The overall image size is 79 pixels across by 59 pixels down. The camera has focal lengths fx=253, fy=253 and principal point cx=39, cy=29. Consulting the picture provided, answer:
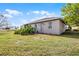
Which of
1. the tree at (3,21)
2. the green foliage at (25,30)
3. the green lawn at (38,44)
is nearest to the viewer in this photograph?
the green lawn at (38,44)

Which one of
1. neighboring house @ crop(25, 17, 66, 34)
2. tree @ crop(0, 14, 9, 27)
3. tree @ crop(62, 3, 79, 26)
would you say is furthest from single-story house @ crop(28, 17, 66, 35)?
tree @ crop(0, 14, 9, 27)

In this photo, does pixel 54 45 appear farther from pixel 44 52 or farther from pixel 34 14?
pixel 34 14

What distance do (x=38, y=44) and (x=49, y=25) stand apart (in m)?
0.46

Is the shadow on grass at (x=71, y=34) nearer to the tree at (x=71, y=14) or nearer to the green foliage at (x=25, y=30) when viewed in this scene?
the tree at (x=71, y=14)

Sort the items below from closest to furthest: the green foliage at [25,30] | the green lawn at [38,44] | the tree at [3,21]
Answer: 1. the green lawn at [38,44]
2. the tree at [3,21]
3. the green foliage at [25,30]

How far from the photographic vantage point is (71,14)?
14.6 ft

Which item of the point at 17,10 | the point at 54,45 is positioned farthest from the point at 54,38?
the point at 17,10

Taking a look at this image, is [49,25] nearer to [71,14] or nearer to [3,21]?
[71,14]

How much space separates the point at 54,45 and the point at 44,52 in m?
0.22

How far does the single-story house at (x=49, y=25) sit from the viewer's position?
4488mm

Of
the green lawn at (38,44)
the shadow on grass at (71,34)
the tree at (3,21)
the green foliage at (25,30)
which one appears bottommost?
the green lawn at (38,44)

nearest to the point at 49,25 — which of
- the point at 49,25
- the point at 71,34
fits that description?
the point at 49,25

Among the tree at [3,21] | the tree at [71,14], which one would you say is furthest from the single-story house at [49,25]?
the tree at [3,21]

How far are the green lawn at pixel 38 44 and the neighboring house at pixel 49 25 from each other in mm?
122
